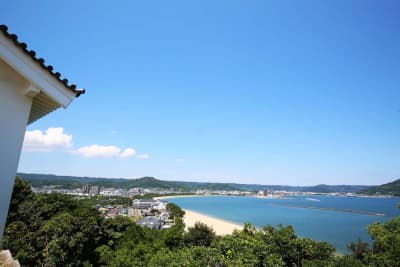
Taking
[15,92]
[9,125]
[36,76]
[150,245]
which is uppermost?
[36,76]

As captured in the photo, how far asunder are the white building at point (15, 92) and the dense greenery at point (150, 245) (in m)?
6.68

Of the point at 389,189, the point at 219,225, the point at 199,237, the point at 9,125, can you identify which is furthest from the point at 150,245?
the point at 389,189

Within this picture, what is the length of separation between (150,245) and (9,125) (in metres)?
16.5

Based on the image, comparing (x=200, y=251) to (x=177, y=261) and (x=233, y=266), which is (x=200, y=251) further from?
(x=233, y=266)

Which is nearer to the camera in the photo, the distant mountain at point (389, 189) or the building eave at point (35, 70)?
the building eave at point (35, 70)

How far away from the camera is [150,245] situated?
16.3 meters

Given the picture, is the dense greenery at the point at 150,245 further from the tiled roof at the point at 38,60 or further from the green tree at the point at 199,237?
the tiled roof at the point at 38,60

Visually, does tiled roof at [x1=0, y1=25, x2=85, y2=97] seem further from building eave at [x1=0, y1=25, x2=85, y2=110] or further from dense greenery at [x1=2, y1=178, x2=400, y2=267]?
dense greenery at [x1=2, y1=178, x2=400, y2=267]

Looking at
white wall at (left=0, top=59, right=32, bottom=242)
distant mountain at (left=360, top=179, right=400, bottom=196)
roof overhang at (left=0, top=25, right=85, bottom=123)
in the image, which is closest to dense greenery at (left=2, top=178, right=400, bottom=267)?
white wall at (left=0, top=59, right=32, bottom=242)

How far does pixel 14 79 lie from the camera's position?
228 cm

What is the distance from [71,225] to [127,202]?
64.0m

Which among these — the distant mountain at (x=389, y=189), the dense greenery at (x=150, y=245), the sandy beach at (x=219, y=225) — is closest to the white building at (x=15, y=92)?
the dense greenery at (x=150, y=245)

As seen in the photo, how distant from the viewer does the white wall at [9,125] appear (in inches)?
84.1

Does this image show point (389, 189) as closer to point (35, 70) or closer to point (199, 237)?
point (199, 237)
